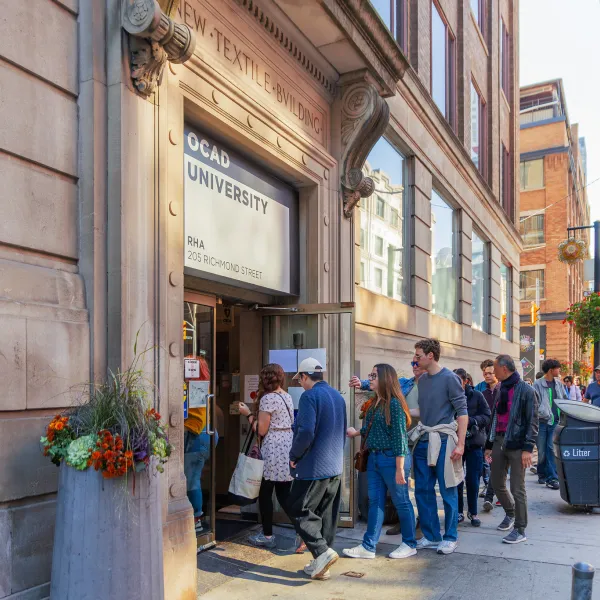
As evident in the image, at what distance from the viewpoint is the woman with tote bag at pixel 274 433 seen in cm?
625

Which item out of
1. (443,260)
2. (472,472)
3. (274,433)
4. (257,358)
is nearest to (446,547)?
(472,472)

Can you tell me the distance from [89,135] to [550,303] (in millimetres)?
40680

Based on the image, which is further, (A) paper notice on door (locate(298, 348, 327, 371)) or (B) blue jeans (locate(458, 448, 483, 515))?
(A) paper notice on door (locate(298, 348, 327, 371))

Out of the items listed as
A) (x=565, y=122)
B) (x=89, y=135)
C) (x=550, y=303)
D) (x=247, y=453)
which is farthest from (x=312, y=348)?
(x=565, y=122)

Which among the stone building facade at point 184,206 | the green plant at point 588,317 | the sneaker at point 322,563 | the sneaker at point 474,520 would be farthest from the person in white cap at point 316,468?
the green plant at point 588,317

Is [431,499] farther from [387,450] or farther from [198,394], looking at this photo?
[198,394]

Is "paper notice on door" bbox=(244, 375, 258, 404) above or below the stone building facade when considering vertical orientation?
below

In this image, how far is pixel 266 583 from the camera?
5.45 meters

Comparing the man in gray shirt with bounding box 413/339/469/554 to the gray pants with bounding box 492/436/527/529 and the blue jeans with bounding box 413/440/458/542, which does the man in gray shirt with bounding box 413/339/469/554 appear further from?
the gray pants with bounding box 492/436/527/529

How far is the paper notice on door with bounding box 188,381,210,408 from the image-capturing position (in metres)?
6.28

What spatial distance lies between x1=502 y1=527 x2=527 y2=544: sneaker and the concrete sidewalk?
0.08 m

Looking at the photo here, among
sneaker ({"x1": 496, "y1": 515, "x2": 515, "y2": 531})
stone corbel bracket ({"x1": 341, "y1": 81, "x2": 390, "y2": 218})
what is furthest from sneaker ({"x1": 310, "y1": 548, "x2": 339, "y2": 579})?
stone corbel bracket ({"x1": 341, "y1": 81, "x2": 390, "y2": 218})

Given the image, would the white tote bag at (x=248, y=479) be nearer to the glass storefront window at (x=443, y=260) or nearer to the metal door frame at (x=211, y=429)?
the metal door frame at (x=211, y=429)

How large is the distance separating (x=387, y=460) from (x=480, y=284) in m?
13.7
